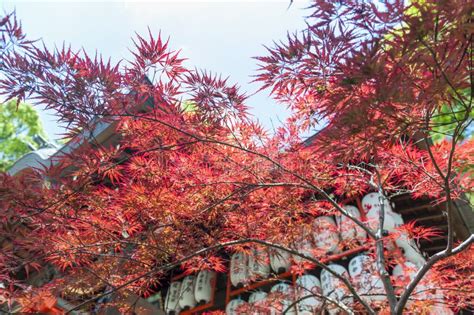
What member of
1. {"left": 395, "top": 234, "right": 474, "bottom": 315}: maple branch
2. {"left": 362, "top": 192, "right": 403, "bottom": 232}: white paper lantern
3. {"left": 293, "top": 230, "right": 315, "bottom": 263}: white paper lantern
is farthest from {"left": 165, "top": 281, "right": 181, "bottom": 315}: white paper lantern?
{"left": 395, "top": 234, "right": 474, "bottom": 315}: maple branch

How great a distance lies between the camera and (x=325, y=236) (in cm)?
491

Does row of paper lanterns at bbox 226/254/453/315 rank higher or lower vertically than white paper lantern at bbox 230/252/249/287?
lower

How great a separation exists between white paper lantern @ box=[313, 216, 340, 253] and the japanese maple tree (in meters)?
0.47

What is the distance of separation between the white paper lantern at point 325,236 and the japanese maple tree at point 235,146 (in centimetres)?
47

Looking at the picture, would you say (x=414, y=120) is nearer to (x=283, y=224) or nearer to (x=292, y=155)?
(x=292, y=155)

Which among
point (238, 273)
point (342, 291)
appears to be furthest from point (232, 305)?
point (342, 291)

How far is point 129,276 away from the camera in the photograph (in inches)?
134

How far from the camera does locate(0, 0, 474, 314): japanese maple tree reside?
5.62 feet

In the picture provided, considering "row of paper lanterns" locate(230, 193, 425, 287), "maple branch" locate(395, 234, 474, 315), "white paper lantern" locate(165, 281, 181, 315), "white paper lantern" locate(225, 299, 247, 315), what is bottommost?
"maple branch" locate(395, 234, 474, 315)

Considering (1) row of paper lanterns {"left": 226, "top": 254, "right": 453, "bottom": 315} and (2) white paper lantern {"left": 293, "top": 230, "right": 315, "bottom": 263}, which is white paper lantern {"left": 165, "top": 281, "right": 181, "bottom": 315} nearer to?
(1) row of paper lanterns {"left": 226, "top": 254, "right": 453, "bottom": 315}

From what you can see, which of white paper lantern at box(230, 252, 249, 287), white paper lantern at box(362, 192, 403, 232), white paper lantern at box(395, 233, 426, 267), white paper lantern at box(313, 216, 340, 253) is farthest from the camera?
white paper lantern at box(230, 252, 249, 287)

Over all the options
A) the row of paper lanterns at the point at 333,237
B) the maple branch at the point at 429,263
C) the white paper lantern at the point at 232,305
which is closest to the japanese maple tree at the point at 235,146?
the maple branch at the point at 429,263

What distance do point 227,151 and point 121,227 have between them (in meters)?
1.26

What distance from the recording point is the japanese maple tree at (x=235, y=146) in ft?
5.62
